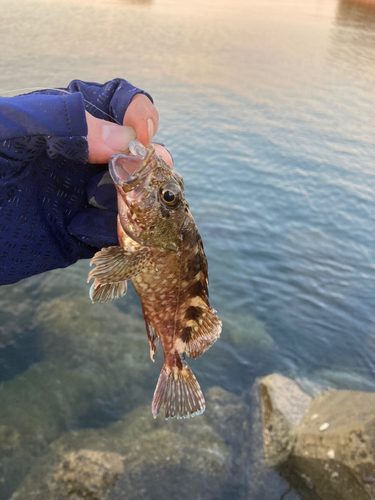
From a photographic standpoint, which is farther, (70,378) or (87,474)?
(70,378)

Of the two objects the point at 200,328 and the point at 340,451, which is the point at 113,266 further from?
the point at 340,451

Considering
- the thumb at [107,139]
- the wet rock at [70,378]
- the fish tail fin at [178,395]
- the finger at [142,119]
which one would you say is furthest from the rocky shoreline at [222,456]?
the finger at [142,119]

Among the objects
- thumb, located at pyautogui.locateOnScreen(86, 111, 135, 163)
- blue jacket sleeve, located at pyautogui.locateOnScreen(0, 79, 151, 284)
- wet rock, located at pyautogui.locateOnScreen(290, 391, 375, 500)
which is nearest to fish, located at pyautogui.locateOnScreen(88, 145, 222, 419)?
thumb, located at pyautogui.locateOnScreen(86, 111, 135, 163)

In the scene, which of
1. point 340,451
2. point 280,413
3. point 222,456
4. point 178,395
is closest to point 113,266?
point 178,395

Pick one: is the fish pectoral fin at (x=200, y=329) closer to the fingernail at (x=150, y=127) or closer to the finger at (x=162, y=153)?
the finger at (x=162, y=153)

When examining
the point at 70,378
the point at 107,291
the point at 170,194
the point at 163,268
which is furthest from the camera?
the point at 70,378

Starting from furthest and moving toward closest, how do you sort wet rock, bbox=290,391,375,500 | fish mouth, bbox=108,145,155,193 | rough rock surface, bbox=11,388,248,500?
1. rough rock surface, bbox=11,388,248,500
2. wet rock, bbox=290,391,375,500
3. fish mouth, bbox=108,145,155,193

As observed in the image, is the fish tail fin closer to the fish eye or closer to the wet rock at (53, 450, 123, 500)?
the fish eye
